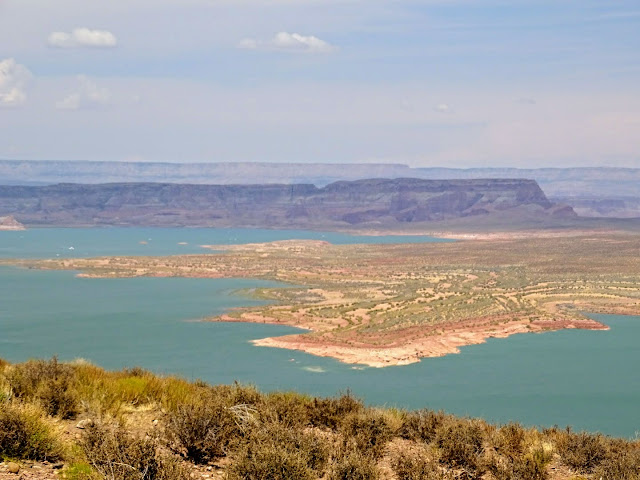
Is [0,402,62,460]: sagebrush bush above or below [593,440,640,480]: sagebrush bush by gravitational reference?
above

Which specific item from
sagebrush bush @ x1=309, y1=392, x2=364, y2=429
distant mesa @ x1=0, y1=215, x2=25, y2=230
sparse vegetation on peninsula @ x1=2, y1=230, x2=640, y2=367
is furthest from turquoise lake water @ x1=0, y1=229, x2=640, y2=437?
distant mesa @ x1=0, y1=215, x2=25, y2=230

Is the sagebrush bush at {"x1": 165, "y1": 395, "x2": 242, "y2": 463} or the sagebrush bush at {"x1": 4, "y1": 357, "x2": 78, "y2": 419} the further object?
the sagebrush bush at {"x1": 4, "y1": 357, "x2": 78, "y2": 419}

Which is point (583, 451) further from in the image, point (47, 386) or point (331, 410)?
point (47, 386)

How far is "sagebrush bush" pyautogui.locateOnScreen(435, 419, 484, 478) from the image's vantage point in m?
11.0

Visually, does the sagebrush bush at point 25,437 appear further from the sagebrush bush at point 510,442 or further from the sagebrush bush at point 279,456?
the sagebrush bush at point 510,442

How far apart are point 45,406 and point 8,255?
108 metres

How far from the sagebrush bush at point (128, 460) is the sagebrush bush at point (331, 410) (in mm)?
4178

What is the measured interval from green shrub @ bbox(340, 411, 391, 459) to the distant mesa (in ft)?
578

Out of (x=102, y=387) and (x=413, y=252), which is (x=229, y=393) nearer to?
(x=102, y=387)

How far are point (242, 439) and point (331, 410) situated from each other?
3191 millimetres

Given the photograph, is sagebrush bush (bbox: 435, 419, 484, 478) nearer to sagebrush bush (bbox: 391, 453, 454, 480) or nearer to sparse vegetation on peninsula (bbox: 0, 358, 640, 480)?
sparse vegetation on peninsula (bbox: 0, 358, 640, 480)

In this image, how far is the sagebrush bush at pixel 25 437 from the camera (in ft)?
29.4

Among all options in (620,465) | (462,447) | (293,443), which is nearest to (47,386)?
(293,443)

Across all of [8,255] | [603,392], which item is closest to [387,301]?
[603,392]
